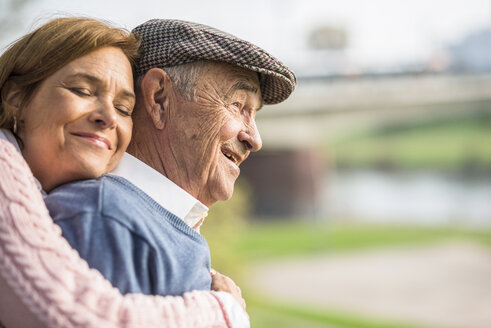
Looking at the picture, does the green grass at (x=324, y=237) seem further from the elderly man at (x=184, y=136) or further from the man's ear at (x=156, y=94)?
the man's ear at (x=156, y=94)

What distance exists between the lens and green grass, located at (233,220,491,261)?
16.5 meters

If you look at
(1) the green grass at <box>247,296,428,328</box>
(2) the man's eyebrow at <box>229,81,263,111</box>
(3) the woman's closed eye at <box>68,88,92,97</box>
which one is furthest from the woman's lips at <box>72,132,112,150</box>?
(1) the green grass at <box>247,296,428,328</box>

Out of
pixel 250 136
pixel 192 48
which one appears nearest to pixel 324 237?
pixel 250 136

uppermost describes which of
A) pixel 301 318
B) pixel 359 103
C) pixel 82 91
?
pixel 82 91

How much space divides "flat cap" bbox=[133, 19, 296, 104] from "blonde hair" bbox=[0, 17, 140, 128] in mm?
192

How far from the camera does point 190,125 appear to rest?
178 centimetres

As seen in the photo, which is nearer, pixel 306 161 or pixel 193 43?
pixel 193 43

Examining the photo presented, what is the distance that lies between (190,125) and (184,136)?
0.04m

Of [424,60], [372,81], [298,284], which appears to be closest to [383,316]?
[298,284]

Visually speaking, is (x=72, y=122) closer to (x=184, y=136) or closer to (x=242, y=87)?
(x=184, y=136)

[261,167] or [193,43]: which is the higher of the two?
[193,43]

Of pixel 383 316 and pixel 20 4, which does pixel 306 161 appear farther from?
pixel 20 4

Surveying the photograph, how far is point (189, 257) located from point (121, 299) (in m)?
0.27

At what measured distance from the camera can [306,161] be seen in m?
22.9
